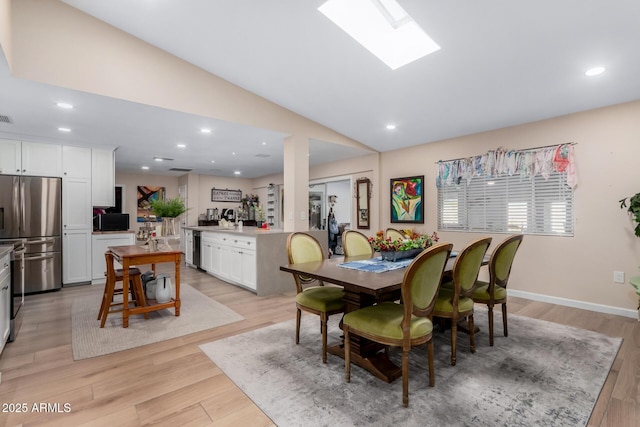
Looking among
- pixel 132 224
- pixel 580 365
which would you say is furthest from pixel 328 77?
pixel 132 224

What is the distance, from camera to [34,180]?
441cm

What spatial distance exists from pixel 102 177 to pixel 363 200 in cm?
459

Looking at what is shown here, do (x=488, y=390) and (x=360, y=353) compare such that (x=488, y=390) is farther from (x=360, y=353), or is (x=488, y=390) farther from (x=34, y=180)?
(x=34, y=180)

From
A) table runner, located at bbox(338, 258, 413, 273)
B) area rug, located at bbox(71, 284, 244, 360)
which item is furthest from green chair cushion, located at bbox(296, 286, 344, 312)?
area rug, located at bbox(71, 284, 244, 360)

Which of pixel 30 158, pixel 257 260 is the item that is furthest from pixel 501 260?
pixel 30 158

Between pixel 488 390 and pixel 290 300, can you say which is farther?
pixel 290 300

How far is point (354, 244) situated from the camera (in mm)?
3502

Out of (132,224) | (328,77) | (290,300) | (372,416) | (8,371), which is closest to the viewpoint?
(372,416)

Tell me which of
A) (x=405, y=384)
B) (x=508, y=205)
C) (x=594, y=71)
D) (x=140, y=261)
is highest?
(x=594, y=71)

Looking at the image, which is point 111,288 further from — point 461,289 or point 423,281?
point 461,289

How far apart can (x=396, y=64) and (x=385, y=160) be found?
2807mm

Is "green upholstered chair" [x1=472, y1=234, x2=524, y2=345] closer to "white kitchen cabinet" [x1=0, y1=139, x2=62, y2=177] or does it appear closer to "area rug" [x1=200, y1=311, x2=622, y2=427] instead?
"area rug" [x1=200, y1=311, x2=622, y2=427]

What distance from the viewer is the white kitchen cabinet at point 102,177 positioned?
4984 mm

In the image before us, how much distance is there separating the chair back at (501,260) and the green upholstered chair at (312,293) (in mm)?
1327
